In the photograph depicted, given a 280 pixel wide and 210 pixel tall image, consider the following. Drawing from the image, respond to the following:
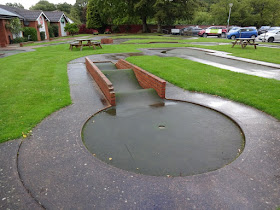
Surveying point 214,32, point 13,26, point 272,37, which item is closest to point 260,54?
point 272,37

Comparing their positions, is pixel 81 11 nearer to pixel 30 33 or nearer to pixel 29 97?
pixel 30 33

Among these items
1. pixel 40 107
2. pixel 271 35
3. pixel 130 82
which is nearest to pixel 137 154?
pixel 40 107

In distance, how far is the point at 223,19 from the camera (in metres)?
53.6

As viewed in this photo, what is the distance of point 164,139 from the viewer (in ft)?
14.9

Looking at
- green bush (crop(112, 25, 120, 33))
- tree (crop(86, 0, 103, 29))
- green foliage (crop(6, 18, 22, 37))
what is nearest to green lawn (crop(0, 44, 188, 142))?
green foliage (crop(6, 18, 22, 37))

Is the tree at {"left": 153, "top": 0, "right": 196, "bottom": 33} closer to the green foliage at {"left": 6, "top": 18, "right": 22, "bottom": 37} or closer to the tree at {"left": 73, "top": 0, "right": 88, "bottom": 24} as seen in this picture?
the green foliage at {"left": 6, "top": 18, "right": 22, "bottom": 37}

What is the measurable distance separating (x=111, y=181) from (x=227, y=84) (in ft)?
21.0

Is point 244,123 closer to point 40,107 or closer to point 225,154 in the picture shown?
point 225,154

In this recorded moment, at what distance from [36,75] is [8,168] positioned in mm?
7256

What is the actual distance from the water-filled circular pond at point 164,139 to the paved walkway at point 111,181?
A: 21 cm

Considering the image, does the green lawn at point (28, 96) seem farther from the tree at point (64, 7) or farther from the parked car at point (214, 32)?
the tree at point (64, 7)

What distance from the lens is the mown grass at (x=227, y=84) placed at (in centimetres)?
645

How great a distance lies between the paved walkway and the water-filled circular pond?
0.21 meters

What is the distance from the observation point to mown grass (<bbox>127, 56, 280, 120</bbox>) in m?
6.45
